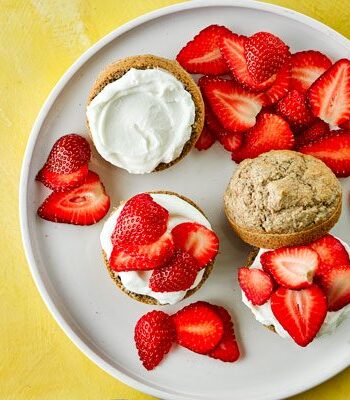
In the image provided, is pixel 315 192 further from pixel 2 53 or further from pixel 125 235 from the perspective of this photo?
pixel 2 53

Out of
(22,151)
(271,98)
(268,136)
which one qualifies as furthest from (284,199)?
(22,151)

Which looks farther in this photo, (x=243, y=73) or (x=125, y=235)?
(x=243, y=73)

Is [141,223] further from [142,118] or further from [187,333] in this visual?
[187,333]

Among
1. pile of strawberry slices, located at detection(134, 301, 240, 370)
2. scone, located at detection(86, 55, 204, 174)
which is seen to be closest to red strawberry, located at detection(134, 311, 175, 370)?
pile of strawberry slices, located at detection(134, 301, 240, 370)

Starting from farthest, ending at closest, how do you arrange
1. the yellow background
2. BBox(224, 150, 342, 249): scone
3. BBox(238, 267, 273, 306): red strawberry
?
the yellow background, BBox(238, 267, 273, 306): red strawberry, BBox(224, 150, 342, 249): scone

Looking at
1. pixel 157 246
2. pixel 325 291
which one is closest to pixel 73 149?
pixel 157 246

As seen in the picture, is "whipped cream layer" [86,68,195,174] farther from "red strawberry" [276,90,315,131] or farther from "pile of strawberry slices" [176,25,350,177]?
"red strawberry" [276,90,315,131]

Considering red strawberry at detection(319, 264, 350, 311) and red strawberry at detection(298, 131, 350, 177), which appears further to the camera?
red strawberry at detection(298, 131, 350, 177)
